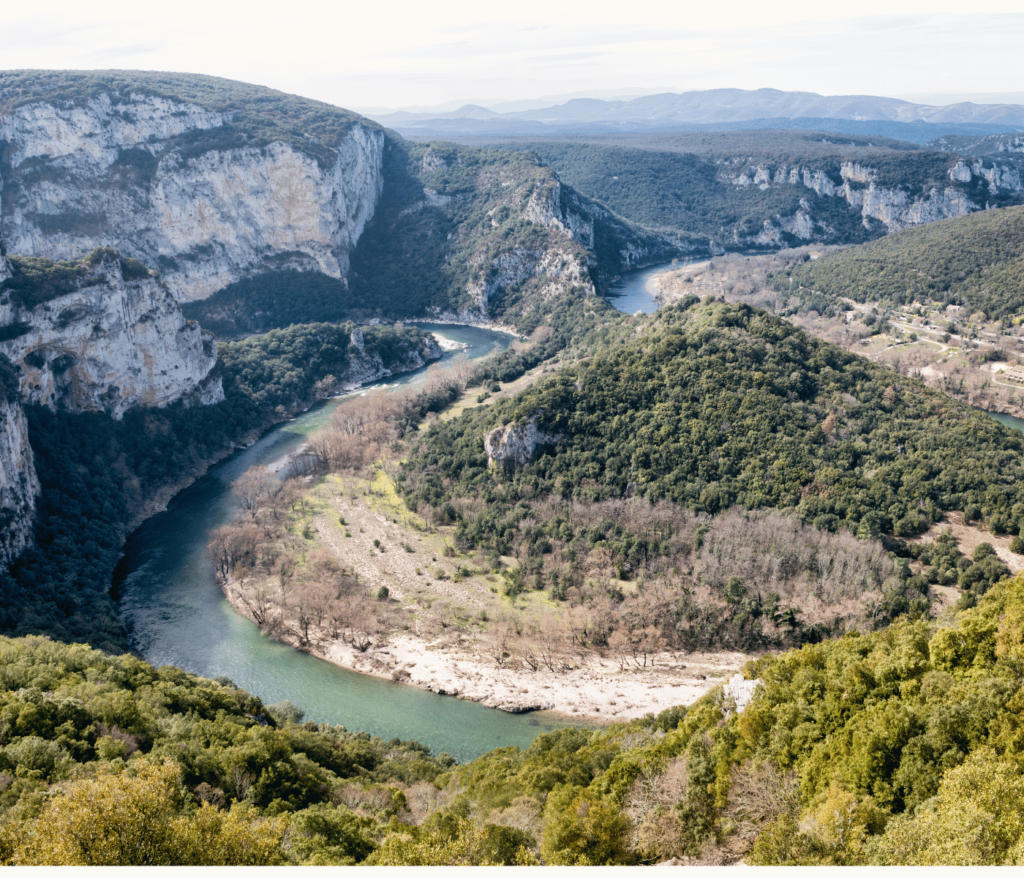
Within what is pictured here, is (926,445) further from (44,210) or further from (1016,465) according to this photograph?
(44,210)

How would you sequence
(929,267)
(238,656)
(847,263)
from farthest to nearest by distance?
(847,263) < (929,267) < (238,656)

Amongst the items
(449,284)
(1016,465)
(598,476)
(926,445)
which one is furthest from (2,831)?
(449,284)

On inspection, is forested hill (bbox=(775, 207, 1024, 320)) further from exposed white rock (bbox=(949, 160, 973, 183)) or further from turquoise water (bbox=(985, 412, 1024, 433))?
exposed white rock (bbox=(949, 160, 973, 183))

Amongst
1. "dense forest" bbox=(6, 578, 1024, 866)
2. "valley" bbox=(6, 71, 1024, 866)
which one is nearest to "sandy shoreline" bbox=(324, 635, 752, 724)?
"valley" bbox=(6, 71, 1024, 866)

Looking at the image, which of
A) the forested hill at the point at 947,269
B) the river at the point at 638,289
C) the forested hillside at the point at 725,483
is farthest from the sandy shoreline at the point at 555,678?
the forested hill at the point at 947,269

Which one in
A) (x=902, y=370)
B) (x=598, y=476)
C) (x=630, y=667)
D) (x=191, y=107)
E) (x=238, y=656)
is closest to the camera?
(x=630, y=667)

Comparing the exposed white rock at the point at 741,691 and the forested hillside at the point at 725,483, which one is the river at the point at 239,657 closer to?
the forested hillside at the point at 725,483
